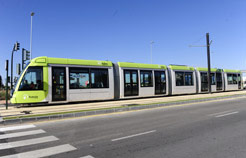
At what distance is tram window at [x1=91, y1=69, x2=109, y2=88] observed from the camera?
45.9 ft

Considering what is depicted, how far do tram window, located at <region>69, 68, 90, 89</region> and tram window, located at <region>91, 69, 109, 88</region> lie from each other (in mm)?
503

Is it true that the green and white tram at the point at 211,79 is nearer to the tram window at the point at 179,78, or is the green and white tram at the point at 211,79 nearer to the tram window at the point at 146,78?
the tram window at the point at 179,78

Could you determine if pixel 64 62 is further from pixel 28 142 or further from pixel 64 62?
pixel 28 142

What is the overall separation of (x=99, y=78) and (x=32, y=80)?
16.0 feet

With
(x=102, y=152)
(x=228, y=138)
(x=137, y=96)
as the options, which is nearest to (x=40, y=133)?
(x=102, y=152)

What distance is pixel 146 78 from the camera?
55.2 feet

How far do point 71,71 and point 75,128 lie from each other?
7.09m

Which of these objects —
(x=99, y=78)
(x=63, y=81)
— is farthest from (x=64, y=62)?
(x=99, y=78)

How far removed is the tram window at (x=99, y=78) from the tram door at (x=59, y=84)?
2.27 meters

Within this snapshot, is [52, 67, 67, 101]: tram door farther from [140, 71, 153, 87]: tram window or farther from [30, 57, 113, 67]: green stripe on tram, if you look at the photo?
[140, 71, 153, 87]: tram window

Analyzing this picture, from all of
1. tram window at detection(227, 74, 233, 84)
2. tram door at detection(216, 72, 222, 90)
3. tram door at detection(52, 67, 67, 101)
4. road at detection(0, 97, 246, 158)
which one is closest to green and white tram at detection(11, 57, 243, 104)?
tram door at detection(52, 67, 67, 101)

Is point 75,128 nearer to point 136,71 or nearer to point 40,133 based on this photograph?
point 40,133

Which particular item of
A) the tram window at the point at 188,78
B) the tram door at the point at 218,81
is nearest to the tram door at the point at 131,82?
the tram window at the point at 188,78

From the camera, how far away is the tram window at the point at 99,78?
14.0 meters
